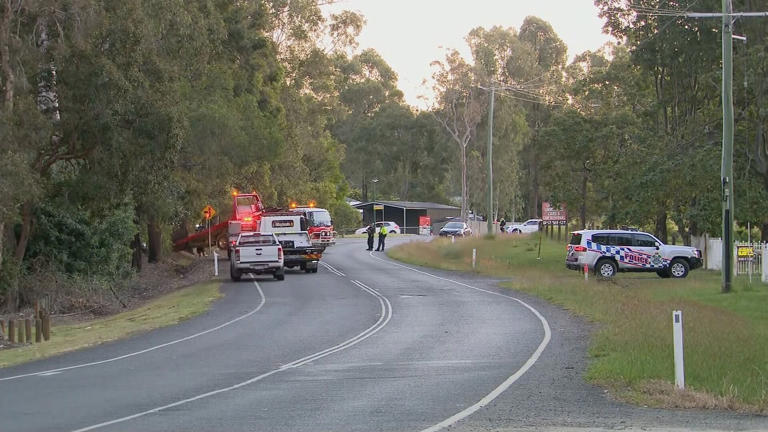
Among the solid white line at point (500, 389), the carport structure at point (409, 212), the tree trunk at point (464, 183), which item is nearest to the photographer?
the solid white line at point (500, 389)

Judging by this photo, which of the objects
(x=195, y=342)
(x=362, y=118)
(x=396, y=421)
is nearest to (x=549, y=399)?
(x=396, y=421)

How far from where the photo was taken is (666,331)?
722 inches

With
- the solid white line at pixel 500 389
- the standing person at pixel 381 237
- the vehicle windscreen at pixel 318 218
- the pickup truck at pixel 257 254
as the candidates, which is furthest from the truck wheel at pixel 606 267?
the standing person at pixel 381 237

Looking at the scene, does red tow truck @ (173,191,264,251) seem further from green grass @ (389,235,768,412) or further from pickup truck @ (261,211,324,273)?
green grass @ (389,235,768,412)

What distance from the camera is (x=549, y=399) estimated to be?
12.9 m

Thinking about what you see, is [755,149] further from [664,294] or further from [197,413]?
[197,413]

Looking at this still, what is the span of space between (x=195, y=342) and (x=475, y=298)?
11.8 meters

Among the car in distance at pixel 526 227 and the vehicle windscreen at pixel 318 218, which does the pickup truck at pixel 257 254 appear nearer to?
the vehicle windscreen at pixel 318 218

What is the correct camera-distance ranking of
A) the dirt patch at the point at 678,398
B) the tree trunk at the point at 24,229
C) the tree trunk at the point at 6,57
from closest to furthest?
the dirt patch at the point at 678,398 < the tree trunk at the point at 6,57 < the tree trunk at the point at 24,229

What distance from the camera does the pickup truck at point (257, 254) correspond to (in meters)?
37.8

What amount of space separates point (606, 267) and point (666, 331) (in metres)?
19.8

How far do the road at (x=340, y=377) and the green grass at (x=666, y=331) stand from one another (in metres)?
0.57

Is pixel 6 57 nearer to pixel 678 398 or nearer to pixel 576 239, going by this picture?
pixel 678 398

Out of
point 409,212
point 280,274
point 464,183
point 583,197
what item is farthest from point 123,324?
point 409,212
